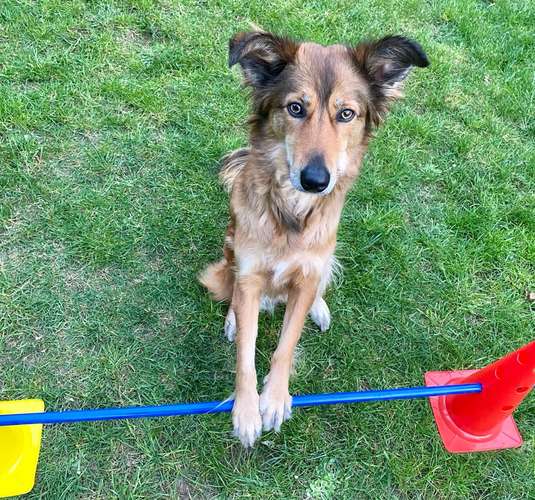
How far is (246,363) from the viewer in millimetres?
2762

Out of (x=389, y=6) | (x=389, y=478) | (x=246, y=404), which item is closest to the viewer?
(x=246, y=404)

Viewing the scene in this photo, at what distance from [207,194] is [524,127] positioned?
286 centimetres

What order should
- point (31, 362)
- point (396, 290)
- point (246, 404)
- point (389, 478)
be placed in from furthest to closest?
point (396, 290)
point (31, 362)
point (389, 478)
point (246, 404)

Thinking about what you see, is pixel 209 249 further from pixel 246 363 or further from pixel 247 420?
pixel 247 420

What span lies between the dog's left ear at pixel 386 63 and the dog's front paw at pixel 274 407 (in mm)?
1530

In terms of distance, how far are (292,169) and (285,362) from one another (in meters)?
1.01

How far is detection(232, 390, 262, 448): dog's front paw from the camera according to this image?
267 cm

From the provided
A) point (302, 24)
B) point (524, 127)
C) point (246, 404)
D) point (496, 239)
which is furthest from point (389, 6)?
point (246, 404)

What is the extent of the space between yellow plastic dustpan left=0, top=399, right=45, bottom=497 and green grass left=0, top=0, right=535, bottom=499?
11 centimetres

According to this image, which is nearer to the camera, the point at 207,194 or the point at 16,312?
the point at 16,312

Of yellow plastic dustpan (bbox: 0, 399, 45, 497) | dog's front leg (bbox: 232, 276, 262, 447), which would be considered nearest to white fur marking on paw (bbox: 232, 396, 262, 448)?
dog's front leg (bbox: 232, 276, 262, 447)

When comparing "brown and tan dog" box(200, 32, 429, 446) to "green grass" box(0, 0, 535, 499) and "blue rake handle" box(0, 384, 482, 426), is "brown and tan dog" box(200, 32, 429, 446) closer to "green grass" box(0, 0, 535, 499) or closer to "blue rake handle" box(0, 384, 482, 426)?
"blue rake handle" box(0, 384, 482, 426)

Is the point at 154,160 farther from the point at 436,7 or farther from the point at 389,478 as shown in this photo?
the point at 436,7

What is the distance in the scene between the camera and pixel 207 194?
3920 millimetres
